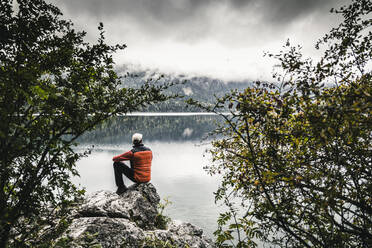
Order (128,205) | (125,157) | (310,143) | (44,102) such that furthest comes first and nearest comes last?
(125,157), (128,205), (310,143), (44,102)

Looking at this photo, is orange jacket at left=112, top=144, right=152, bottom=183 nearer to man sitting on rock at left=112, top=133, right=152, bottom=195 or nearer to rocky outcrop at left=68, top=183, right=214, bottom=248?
man sitting on rock at left=112, top=133, right=152, bottom=195

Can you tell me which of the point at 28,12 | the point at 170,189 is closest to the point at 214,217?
the point at 170,189

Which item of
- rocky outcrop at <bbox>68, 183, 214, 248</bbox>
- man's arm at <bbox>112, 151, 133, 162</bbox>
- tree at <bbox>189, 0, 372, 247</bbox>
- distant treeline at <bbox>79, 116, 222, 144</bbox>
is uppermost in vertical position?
tree at <bbox>189, 0, 372, 247</bbox>

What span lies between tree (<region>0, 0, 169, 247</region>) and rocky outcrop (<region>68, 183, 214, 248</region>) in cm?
189

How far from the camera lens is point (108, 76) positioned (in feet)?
10.8

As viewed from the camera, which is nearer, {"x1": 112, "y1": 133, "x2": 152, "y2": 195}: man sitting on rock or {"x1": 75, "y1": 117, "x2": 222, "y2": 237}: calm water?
{"x1": 112, "y1": 133, "x2": 152, "y2": 195}: man sitting on rock

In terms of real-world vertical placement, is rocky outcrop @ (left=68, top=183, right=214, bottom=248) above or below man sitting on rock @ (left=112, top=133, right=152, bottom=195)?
below

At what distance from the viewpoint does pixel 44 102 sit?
262 centimetres

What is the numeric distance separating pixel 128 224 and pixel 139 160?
2.33 meters

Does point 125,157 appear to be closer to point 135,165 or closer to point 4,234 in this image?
point 135,165

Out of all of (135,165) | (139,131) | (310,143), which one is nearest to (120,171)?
(135,165)

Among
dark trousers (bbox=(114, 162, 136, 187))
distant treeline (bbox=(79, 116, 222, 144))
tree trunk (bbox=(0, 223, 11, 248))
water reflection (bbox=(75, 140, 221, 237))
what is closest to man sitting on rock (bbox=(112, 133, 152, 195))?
dark trousers (bbox=(114, 162, 136, 187))

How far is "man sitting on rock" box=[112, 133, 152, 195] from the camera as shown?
7.33 metres

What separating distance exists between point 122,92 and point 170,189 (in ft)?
68.5
